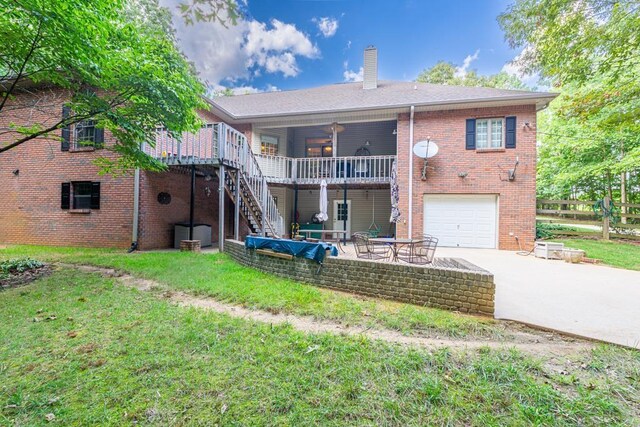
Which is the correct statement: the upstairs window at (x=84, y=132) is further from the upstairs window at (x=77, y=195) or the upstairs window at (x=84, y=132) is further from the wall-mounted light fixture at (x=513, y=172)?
the wall-mounted light fixture at (x=513, y=172)

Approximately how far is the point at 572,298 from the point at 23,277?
36.5 feet

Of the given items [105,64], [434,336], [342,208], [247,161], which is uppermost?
[105,64]

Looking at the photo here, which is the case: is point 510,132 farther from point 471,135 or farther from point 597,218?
point 597,218

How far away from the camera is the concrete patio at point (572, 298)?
142 inches

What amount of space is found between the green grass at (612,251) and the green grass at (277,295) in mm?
7247

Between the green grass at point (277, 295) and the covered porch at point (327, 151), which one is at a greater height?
the covered porch at point (327, 151)

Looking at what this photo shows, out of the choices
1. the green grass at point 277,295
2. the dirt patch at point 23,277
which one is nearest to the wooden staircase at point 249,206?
the green grass at point 277,295

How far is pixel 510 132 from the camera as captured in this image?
1023 centimetres

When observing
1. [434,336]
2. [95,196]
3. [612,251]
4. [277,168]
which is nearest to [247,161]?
[277,168]

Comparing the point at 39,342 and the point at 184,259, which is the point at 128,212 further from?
the point at 39,342

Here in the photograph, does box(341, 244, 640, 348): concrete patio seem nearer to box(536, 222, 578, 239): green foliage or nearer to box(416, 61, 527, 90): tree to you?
box(536, 222, 578, 239): green foliage

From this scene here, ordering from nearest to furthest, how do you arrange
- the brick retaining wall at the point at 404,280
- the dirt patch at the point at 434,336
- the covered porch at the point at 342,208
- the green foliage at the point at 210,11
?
1. the green foliage at the point at 210,11
2. the dirt patch at the point at 434,336
3. the brick retaining wall at the point at 404,280
4. the covered porch at the point at 342,208

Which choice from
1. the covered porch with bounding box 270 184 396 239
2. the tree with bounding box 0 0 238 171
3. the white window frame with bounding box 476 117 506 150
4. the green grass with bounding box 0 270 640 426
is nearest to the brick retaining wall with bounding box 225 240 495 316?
the green grass with bounding box 0 270 640 426

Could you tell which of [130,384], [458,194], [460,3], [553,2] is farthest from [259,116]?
[130,384]
